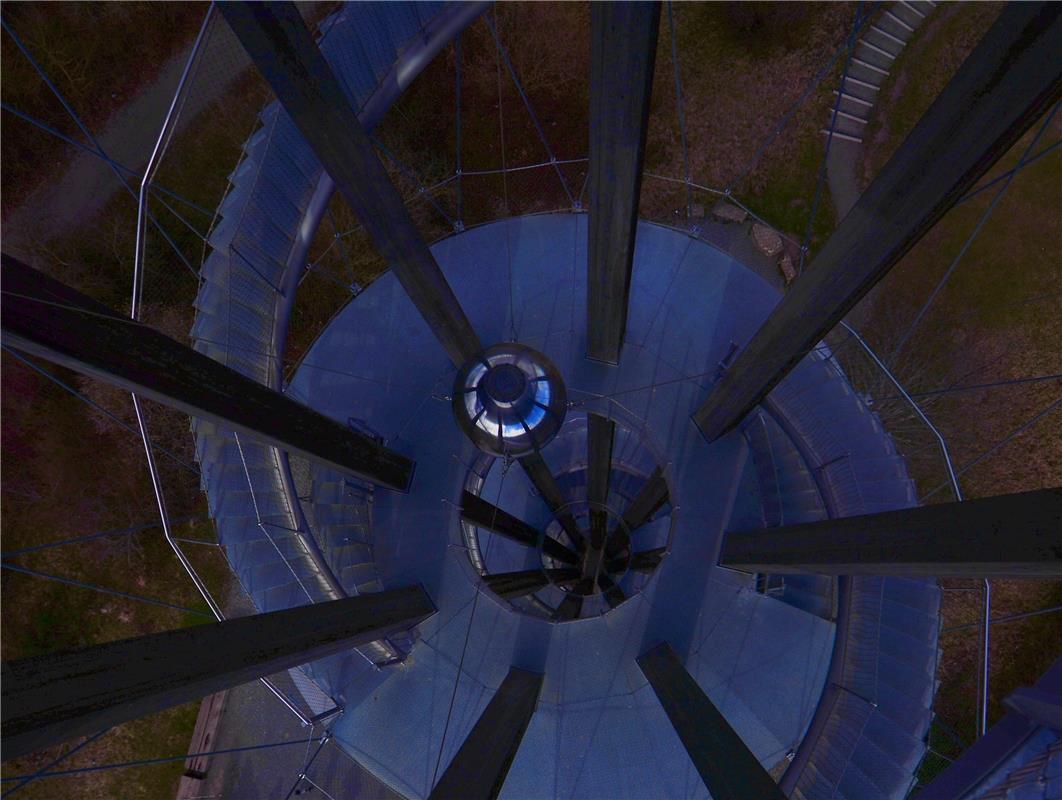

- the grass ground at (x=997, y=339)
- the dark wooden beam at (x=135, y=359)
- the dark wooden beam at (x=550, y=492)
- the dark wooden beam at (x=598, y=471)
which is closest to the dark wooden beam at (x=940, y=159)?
the dark wooden beam at (x=598, y=471)

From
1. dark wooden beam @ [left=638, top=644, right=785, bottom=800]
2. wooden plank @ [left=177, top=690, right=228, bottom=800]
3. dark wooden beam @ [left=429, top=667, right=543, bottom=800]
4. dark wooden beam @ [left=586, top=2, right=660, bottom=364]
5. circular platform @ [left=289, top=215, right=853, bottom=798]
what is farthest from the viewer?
wooden plank @ [left=177, top=690, right=228, bottom=800]

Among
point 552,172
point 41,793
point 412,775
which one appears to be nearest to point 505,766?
point 412,775

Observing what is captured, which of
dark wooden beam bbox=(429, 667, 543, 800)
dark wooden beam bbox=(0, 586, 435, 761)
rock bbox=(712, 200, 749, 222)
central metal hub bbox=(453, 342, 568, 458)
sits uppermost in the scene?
rock bbox=(712, 200, 749, 222)

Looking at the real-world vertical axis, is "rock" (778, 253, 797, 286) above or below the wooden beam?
above

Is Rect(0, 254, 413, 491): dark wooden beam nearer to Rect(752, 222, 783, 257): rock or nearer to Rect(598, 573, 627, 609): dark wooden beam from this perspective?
Rect(598, 573, 627, 609): dark wooden beam

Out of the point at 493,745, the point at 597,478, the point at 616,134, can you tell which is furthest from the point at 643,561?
the point at 616,134

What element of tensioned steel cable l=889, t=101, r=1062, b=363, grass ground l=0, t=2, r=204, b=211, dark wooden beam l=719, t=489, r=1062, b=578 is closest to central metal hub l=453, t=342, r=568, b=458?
dark wooden beam l=719, t=489, r=1062, b=578

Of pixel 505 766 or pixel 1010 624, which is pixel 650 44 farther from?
pixel 1010 624

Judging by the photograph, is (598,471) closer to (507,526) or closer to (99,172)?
(507,526)
